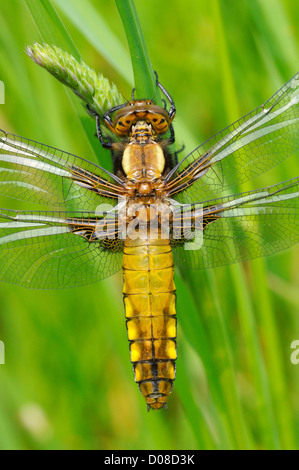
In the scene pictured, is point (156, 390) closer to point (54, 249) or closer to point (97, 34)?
point (54, 249)

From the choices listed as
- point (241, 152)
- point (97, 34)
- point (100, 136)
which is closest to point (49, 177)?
point (100, 136)

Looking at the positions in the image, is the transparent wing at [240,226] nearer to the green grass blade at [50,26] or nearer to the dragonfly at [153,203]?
the dragonfly at [153,203]

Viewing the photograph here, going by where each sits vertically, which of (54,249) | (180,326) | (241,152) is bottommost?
(180,326)

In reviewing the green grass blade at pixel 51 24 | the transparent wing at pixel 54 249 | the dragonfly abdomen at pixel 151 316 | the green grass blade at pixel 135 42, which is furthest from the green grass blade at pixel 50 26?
the dragonfly abdomen at pixel 151 316

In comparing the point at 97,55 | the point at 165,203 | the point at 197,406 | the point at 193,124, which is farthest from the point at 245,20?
the point at 197,406

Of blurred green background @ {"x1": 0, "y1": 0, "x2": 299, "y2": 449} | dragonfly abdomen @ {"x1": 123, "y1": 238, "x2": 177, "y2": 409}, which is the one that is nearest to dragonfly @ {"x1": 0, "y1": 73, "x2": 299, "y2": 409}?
dragonfly abdomen @ {"x1": 123, "y1": 238, "x2": 177, "y2": 409}

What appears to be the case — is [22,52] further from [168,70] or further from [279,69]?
[279,69]
